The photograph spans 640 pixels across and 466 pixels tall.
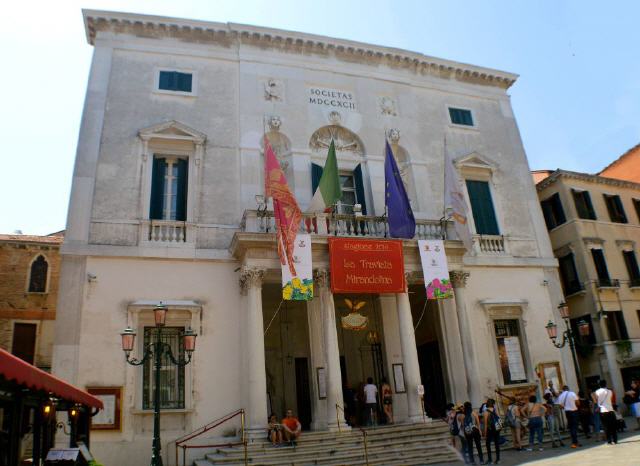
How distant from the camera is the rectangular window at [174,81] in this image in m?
18.0

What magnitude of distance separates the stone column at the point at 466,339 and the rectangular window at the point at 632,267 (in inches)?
451

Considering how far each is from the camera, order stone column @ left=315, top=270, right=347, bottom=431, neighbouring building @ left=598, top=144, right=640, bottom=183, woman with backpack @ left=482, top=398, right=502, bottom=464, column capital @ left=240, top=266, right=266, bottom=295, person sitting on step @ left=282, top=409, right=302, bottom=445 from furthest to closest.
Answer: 1. neighbouring building @ left=598, top=144, right=640, bottom=183
2. column capital @ left=240, top=266, right=266, bottom=295
3. stone column @ left=315, top=270, right=347, bottom=431
4. person sitting on step @ left=282, top=409, right=302, bottom=445
5. woman with backpack @ left=482, top=398, right=502, bottom=464

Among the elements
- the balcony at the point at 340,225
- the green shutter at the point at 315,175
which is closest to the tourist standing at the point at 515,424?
the balcony at the point at 340,225

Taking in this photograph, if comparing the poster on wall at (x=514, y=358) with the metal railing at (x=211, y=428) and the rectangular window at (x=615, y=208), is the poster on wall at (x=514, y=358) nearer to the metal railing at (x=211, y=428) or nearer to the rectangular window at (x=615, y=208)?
the metal railing at (x=211, y=428)

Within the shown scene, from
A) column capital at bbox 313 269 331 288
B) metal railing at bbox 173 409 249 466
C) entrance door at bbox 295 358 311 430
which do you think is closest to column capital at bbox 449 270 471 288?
column capital at bbox 313 269 331 288

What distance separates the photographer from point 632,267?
2422 centimetres

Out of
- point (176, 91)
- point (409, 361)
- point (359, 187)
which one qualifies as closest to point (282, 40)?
point (176, 91)

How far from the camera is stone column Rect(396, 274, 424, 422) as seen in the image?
14844 millimetres

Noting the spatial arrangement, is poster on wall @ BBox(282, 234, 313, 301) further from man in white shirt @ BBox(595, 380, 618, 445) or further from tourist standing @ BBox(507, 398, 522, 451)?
man in white shirt @ BBox(595, 380, 618, 445)

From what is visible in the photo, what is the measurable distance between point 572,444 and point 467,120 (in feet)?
42.2

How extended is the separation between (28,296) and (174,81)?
41.2 ft

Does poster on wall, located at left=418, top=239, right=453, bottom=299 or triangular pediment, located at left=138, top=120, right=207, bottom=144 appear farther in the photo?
triangular pediment, located at left=138, top=120, right=207, bottom=144

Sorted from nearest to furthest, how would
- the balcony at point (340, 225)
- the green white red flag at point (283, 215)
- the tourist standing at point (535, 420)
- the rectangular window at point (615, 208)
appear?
the tourist standing at point (535, 420) → the green white red flag at point (283, 215) → the balcony at point (340, 225) → the rectangular window at point (615, 208)

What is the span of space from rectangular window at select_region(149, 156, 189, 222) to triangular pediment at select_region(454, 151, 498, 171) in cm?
1002
